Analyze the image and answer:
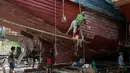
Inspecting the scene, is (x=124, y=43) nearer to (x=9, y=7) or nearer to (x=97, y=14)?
(x=97, y=14)

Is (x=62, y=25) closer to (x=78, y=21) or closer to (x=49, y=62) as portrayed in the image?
(x=78, y=21)

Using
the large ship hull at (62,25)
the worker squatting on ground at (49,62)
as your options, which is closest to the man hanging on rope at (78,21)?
the large ship hull at (62,25)

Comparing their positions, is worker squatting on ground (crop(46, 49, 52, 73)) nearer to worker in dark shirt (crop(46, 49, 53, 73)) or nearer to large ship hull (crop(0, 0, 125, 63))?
worker in dark shirt (crop(46, 49, 53, 73))

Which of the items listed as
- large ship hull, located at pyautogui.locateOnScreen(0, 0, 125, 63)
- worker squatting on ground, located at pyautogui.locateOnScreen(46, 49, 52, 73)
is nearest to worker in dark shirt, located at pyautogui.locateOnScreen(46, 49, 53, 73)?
worker squatting on ground, located at pyautogui.locateOnScreen(46, 49, 52, 73)

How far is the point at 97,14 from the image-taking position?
5.93 meters

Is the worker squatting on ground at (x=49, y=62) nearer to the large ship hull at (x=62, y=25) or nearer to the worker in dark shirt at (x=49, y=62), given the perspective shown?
the worker in dark shirt at (x=49, y=62)

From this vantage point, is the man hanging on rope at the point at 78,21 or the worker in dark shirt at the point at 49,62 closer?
the man hanging on rope at the point at 78,21

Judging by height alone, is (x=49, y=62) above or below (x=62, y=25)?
below

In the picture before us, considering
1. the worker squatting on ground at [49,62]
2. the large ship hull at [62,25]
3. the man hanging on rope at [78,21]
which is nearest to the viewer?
the man hanging on rope at [78,21]

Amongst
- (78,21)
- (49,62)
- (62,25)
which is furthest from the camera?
(49,62)

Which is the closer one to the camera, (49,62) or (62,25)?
(62,25)

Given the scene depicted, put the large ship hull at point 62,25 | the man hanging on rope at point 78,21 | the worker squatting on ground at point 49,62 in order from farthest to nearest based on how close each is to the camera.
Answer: the worker squatting on ground at point 49,62 < the large ship hull at point 62,25 < the man hanging on rope at point 78,21

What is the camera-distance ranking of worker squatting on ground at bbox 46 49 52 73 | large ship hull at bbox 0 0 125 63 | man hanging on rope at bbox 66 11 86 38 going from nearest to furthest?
man hanging on rope at bbox 66 11 86 38, large ship hull at bbox 0 0 125 63, worker squatting on ground at bbox 46 49 52 73

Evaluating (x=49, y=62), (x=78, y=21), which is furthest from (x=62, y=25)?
(x=49, y=62)
